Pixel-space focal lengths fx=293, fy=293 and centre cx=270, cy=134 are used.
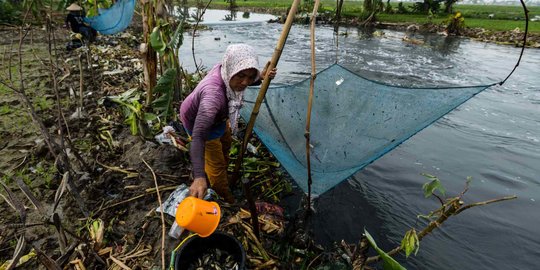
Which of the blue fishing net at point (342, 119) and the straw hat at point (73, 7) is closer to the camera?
the blue fishing net at point (342, 119)

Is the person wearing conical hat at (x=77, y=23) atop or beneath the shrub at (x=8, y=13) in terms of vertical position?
beneath

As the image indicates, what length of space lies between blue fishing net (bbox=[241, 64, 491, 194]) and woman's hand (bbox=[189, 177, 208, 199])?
69 cm

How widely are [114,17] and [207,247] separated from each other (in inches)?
209

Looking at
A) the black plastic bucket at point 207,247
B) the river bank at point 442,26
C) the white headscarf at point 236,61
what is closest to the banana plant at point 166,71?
the white headscarf at point 236,61

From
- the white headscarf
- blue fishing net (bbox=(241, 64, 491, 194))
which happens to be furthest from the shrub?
the white headscarf

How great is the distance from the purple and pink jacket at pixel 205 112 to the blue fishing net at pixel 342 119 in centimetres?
56

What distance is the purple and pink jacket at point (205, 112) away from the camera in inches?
62.7

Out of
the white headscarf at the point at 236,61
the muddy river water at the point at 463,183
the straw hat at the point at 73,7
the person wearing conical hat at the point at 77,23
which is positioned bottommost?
the muddy river water at the point at 463,183

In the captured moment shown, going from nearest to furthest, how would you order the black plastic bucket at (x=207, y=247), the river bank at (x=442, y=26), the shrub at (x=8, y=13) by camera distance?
the black plastic bucket at (x=207, y=247) → the shrub at (x=8, y=13) → the river bank at (x=442, y=26)

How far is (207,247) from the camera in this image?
5.35 feet

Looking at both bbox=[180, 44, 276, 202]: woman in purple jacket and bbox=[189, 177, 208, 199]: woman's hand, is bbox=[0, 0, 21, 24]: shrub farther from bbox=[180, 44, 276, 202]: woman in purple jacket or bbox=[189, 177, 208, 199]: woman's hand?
bbox=[189, 177, 208, 199]: woman's hand

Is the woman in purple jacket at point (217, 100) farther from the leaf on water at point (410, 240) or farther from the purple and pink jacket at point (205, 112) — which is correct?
the leaf on water at point (410, 240)

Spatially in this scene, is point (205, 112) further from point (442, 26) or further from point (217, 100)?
point (442, 26)

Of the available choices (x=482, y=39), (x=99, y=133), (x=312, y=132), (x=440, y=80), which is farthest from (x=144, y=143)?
(x=482, y=39)
